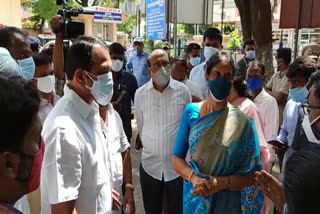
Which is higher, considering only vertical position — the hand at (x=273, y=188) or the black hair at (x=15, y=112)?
the black hair at (x=15, y=112)

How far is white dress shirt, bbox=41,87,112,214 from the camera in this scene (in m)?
1.37

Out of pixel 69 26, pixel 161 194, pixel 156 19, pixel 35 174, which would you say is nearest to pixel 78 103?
pixel 35 174

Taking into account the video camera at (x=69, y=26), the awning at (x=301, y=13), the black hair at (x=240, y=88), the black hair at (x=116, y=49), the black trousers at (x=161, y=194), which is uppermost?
the awning at (x=301, y=13)

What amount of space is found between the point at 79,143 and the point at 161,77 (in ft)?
4.82

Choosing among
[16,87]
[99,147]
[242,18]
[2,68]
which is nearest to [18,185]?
[16,87]

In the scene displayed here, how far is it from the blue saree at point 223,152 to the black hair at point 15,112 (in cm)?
110

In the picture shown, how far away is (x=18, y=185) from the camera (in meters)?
0.90

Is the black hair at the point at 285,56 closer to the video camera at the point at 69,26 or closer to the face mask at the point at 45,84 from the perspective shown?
the video camera at the point at 69,26

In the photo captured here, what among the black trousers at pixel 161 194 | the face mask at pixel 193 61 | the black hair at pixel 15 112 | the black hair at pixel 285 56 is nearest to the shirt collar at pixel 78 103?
the black hair at pixel 15 112

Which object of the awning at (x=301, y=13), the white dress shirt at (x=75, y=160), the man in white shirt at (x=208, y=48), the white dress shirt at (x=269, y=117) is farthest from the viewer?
the awning at (x=301, y=13)

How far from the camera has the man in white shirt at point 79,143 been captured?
1.37 metres

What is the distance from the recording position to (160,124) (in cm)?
268

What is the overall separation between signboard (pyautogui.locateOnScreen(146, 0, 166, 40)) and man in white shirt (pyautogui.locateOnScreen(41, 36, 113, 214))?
20.5 ft

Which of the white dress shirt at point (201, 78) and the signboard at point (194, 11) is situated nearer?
the white dress shirt at point (201, 78)
